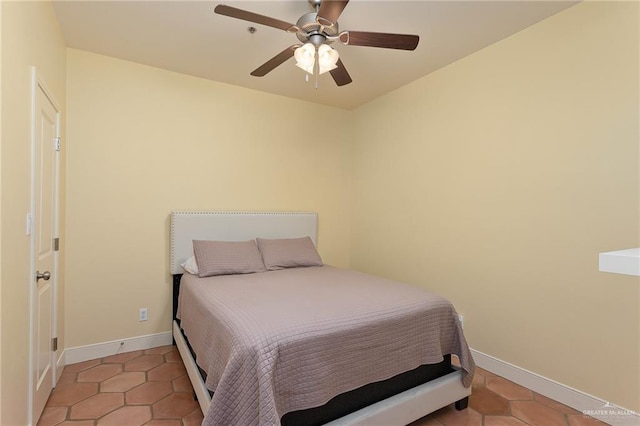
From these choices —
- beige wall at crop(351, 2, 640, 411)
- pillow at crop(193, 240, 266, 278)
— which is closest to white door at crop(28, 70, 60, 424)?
pillow at crop(193, 240, 266, 278)

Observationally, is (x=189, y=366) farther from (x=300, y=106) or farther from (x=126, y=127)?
(x=300, y=106)

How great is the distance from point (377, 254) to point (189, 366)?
235 centimetres

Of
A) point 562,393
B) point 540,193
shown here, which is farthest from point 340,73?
point 562,393

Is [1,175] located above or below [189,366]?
above

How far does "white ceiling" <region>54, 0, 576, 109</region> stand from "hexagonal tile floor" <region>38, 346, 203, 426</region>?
2.66m

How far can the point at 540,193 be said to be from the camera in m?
2.35

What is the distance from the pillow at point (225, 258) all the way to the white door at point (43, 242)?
1.03 meters

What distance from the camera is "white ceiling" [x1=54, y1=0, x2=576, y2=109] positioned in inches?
85.2

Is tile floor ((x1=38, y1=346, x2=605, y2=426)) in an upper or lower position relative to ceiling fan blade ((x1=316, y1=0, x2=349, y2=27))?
lower

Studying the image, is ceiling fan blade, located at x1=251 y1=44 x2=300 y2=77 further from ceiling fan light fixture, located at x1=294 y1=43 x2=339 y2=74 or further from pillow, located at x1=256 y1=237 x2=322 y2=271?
pillow, located at x1=256 y1=237 x2=322 y2=271

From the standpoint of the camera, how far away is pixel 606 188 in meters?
2.03

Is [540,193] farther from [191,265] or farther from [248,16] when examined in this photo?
[191,265]

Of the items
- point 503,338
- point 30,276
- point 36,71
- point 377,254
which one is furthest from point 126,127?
point 503,338

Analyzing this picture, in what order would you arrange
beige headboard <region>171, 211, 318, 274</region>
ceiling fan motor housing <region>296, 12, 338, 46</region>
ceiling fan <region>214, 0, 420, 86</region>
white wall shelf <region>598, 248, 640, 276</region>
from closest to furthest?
white wall shelf <region>598, 248, 640, 276</region> < ceiling fan <region>214, 0, 420, 86</region> < ceiling fan motor housing <region>296, 12, 338, 46</region> < beige headboard <region>171, 211, 318, 274</region>
